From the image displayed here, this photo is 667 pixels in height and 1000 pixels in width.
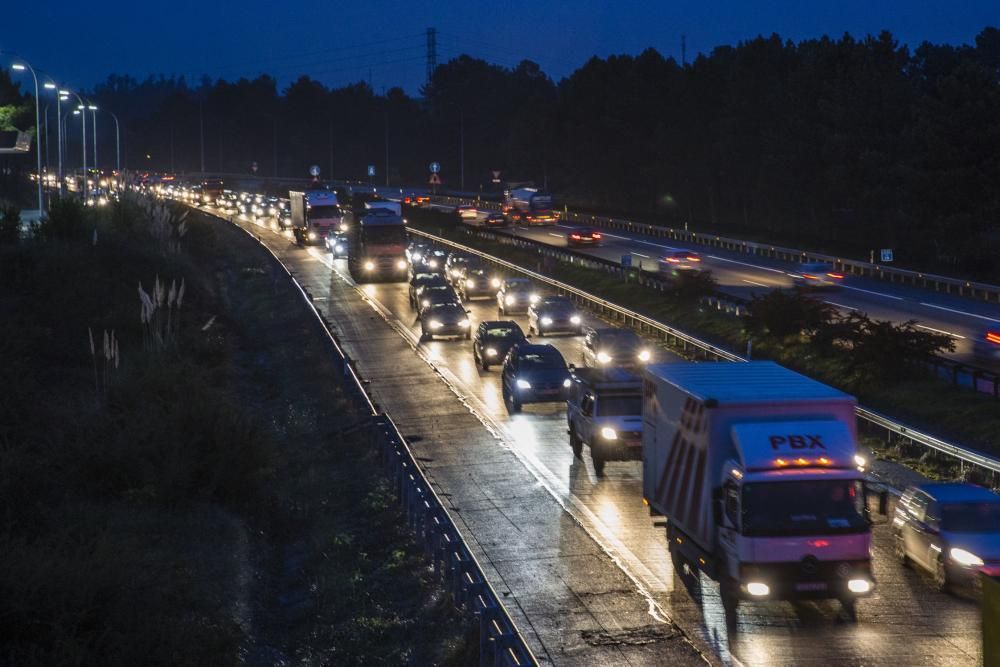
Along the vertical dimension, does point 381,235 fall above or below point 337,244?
above

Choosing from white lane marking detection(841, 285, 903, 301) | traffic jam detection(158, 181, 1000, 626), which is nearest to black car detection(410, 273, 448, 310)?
white lane marking detection(841, 285, 903, 301)

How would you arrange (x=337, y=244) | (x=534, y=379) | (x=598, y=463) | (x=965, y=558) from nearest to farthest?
(x=965, y=558)
(x=598, y=463)
(x=534, y=379)
(x=337, y=244)

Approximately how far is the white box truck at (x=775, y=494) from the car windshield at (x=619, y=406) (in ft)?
26.5

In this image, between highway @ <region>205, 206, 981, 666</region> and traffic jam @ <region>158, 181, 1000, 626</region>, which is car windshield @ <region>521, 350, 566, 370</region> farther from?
traffic jam @ <region>158, 181, 1000, 626</region>

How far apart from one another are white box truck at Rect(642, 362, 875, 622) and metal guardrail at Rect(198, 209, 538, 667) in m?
2.87

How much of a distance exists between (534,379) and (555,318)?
1362 centimetres

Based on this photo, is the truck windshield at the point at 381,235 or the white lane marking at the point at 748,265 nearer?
the truck windshield at the point at 381,235

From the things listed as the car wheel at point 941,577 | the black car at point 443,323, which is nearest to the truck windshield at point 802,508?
the car wheel at point 941,577

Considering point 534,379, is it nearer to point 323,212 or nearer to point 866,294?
point 866,294

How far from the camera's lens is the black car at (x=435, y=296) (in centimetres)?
5044

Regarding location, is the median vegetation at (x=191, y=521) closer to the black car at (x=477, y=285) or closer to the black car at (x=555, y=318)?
the black car at (x=555, y=318)

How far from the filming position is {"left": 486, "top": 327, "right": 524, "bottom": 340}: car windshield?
41062mm

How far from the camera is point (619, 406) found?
86.6ft

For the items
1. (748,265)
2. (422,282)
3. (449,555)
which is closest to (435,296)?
(422,282)
